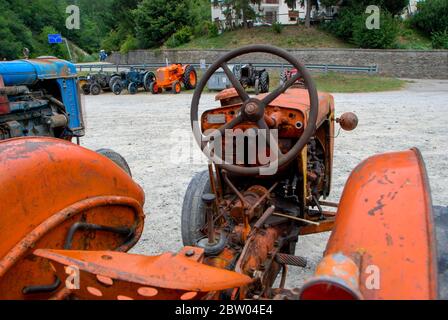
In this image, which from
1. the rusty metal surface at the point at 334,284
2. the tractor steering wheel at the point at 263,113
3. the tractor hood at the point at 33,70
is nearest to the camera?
the rusty metal surface at the point at 334,284

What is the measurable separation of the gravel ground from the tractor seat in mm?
1890

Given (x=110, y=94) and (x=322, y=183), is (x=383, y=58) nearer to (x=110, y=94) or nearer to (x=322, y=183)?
(x=110, y=94)

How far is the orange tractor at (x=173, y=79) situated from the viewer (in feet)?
60.3

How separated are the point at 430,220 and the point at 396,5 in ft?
108

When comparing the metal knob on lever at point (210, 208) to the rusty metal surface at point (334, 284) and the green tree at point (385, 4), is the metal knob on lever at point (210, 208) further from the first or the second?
the green tree at point (385, 4)

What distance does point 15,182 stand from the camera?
1689mm

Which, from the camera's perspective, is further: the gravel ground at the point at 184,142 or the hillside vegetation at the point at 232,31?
the hillside vegetation at the point at 232,31

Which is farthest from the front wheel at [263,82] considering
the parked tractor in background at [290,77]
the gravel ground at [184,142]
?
the gravel ground at [184,142]

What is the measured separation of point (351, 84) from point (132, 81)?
981 cm

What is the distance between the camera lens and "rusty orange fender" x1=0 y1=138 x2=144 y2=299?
5.48ft

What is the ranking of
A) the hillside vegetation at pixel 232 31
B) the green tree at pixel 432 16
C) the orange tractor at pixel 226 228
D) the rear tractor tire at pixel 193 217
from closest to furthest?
the orange tractor at pixel 226 228, the rear tractor tire at pixel 193 217, the hillside vegetation at pixel 232 31, the green tree at pixel 432 16

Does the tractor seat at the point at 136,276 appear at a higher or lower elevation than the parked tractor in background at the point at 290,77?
lower
